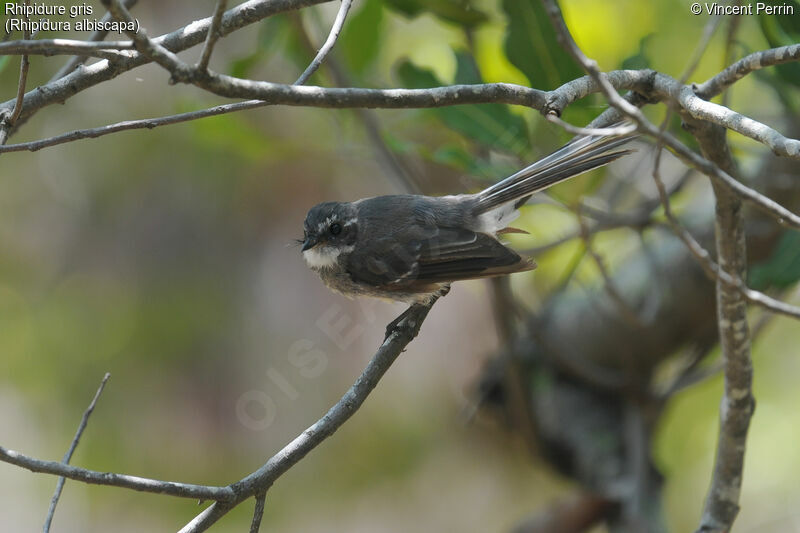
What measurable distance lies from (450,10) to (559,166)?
1223 millimetres

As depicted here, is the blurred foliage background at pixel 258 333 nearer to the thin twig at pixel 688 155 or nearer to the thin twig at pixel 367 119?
the thin twig at pixel 367 119

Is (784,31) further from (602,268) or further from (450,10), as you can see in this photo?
(450,10)

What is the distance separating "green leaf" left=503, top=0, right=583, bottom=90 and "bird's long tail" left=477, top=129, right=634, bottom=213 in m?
0.49

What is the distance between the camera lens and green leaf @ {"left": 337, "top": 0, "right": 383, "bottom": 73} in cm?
414

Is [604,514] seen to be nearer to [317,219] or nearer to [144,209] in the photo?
[317,219]

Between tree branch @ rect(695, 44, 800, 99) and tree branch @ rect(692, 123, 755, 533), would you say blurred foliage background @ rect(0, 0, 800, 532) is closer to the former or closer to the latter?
tree branch @ rect(692, 123, 755, 533)

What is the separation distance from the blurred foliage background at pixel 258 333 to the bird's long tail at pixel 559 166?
1447 mm

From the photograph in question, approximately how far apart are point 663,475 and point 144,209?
4456mm

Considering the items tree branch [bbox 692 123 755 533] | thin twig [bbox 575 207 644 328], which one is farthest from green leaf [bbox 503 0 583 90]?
tree branch [bbox 692 123 755 533]

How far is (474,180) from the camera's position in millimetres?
4309

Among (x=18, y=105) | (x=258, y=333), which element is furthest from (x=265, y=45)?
(x=258, y=333)

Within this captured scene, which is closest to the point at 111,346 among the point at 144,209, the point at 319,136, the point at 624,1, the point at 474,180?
the point at 144,209

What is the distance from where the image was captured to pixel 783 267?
3.63 m

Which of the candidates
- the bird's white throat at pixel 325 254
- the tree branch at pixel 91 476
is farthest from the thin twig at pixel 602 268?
the tree branch at pixel 91 476
